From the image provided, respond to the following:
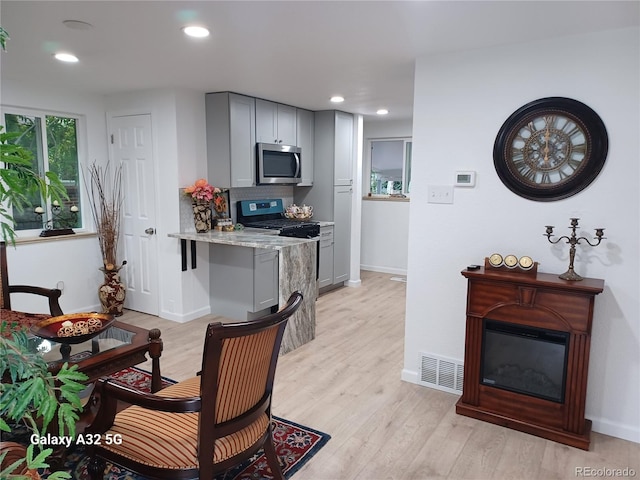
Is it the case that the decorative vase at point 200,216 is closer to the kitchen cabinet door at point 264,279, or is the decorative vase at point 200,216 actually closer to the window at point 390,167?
the kitchen cabinet door at point 264,279

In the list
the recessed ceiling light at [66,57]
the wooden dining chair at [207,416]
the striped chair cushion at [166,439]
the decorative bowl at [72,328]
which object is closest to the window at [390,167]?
the recessed ceiling light at [66,57]

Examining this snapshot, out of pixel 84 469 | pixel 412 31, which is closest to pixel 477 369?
pixel 412 31

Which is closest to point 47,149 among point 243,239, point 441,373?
point 243,239

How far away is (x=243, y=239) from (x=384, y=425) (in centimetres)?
193

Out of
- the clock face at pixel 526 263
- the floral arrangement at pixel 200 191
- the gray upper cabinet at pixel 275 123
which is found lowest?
the clock face at pixel 526 263

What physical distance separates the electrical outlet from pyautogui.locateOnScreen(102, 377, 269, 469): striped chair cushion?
1798mm

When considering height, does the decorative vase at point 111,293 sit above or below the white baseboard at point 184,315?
above

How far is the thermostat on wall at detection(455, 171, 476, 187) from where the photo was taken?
2.81m

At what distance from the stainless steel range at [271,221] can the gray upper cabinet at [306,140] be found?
46 cm

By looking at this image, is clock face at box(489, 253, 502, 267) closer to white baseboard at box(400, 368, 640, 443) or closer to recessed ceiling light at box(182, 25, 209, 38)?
white baseboard at box(400, 368, 640, 443)

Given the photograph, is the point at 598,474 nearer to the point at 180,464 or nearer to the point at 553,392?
the point at 553,392

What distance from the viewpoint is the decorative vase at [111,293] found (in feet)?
14.6

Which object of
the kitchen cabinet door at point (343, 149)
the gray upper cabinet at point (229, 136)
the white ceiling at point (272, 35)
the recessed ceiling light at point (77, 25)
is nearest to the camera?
the white ceiling at point (272, 35)

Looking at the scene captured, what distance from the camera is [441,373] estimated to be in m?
3.05
